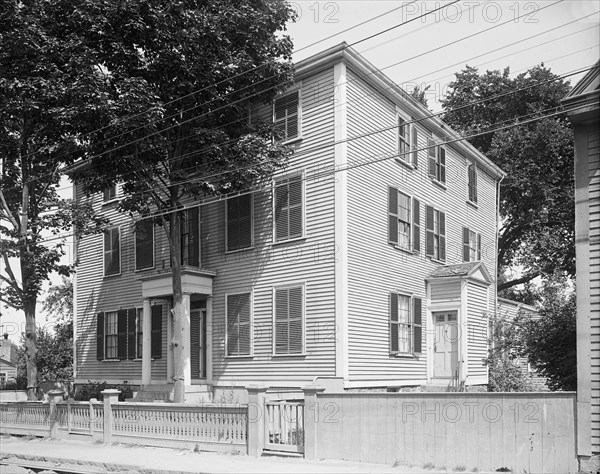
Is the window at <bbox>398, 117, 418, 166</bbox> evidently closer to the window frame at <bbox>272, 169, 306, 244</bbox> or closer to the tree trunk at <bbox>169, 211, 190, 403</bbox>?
the window frame at <bbox>272, 169, 306, 244</bbox>

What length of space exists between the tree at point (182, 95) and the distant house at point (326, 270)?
3.41ft

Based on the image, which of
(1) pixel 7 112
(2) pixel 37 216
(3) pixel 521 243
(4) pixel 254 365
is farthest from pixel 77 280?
(3) pixel 521 243

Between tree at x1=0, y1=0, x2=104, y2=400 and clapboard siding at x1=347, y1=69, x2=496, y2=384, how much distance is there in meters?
7.71

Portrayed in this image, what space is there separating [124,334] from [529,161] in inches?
913

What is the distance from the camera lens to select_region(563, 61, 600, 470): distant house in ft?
38.4

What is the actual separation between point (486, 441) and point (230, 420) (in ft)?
19.8

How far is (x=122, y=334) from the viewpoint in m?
27.9

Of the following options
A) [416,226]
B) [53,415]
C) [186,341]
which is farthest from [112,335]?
[416,226]

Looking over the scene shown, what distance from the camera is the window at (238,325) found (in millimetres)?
22767

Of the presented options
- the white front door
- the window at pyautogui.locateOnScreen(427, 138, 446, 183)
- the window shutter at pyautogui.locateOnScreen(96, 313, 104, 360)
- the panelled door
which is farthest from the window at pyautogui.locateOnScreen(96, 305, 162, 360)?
the window at pyautogui.locateOnScreen(427, 138, 446, 183)

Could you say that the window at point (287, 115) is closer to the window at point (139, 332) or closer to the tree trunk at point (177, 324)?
the tree trunk at point (177, 324)

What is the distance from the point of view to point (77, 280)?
30.7 meters

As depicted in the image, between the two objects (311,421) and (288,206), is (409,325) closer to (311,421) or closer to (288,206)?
(288,206)

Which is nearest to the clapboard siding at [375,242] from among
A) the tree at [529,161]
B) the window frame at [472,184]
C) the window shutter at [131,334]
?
the window frame at [472,184]
